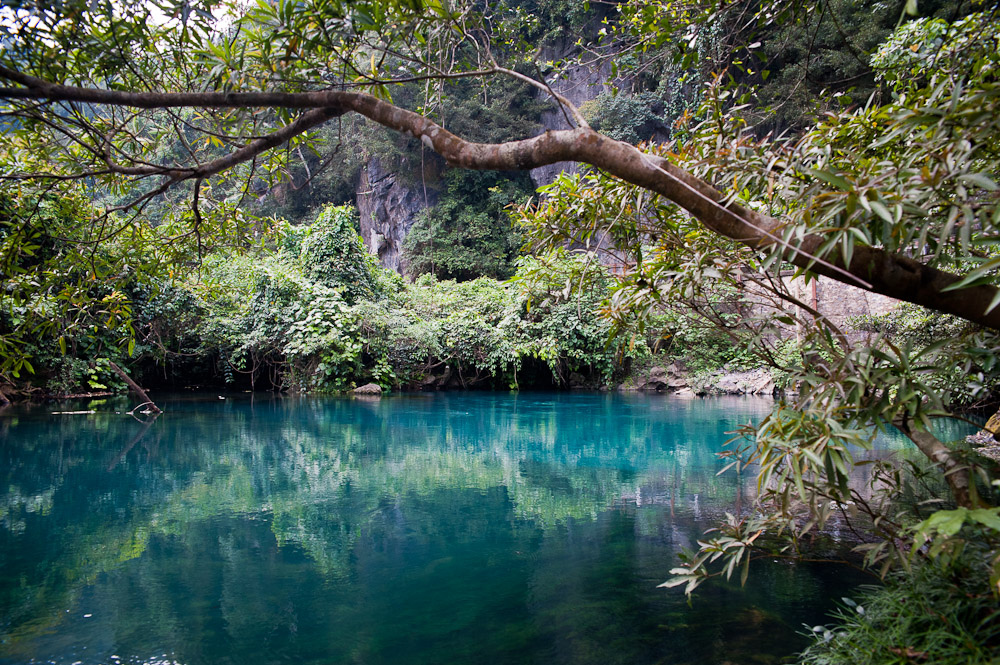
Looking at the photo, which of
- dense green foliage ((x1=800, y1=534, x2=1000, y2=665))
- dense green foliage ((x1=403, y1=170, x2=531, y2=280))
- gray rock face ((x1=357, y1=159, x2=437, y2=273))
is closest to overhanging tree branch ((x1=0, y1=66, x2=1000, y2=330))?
dense green foliage ((x1=800, y1=534, x2=1000, y2=665))

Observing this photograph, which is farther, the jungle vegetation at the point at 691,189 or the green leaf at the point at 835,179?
the jungle vegetation at the point at 691,189

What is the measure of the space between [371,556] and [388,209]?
68.9 feet

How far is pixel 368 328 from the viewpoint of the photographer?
13.9 metres

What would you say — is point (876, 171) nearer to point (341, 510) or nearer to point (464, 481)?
point (341, 510)

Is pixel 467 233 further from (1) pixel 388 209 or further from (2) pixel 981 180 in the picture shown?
(2) pixel 981 180

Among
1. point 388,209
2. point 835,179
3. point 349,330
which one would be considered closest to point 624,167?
point 835,179

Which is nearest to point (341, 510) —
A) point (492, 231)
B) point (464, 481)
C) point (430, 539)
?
point (430, 539)

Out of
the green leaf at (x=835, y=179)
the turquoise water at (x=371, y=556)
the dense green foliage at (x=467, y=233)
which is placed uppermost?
the dense green foliage at (x=467, y=233)

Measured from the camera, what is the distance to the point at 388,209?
76.8 ft

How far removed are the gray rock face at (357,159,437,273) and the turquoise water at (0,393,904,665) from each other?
16.3 metres

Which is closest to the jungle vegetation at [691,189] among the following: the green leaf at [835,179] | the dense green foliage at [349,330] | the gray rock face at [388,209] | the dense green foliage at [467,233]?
the green leaf at [835,179]

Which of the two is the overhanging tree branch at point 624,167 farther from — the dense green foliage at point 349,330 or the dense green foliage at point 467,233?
the dense green foliage at point 467,233

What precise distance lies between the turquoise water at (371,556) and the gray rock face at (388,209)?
1635cm

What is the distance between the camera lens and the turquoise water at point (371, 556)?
2619 mm
